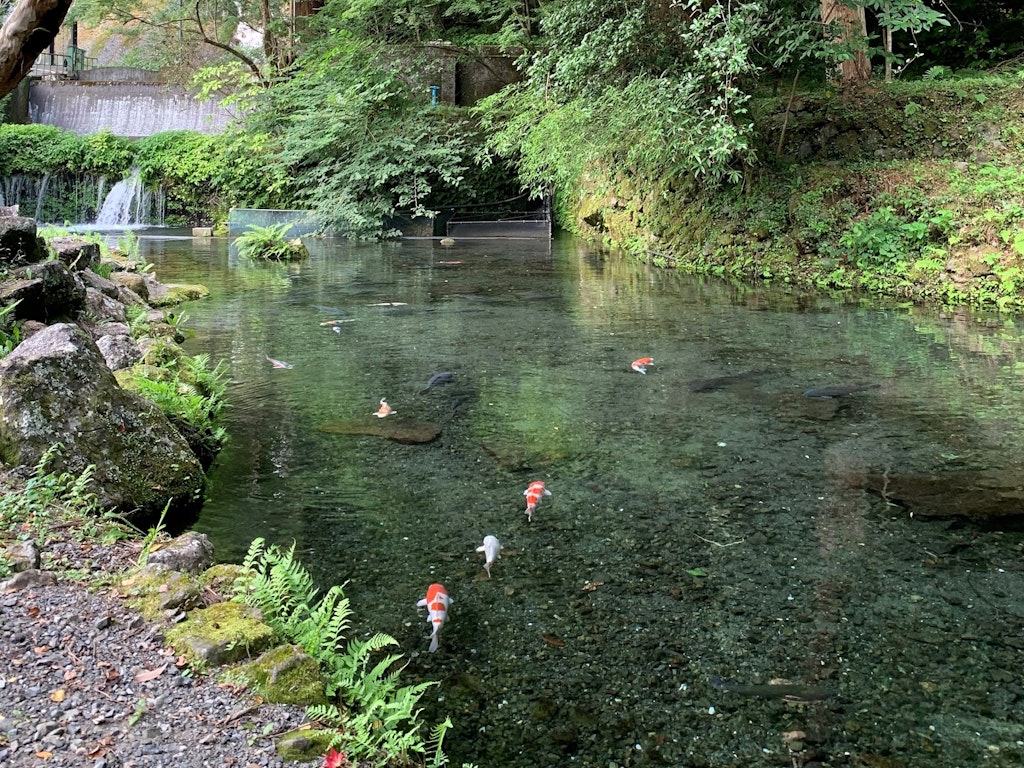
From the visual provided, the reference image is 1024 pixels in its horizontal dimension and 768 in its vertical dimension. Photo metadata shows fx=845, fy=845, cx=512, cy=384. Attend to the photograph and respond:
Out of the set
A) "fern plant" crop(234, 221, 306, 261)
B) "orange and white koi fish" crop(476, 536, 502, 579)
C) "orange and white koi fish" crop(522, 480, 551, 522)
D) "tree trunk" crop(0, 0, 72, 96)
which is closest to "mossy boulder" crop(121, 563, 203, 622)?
"orange and white koi fish" crop(476, 536, 502, 579)

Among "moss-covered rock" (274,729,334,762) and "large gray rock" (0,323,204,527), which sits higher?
"large gray rock" (0,323,204,527)

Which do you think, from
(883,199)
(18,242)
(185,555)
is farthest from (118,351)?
(883,199)

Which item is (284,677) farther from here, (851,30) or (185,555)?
(851,30)

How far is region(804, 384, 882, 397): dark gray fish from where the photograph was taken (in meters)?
6.69

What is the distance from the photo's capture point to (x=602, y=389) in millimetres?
6988

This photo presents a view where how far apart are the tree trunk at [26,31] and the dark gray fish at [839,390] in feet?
19.7

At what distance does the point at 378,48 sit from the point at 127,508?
661 inches

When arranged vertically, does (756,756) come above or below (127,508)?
below

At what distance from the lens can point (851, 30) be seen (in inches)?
461

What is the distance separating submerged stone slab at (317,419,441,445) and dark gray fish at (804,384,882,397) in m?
3.03

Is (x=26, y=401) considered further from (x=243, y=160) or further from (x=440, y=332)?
(x=243, y=160)

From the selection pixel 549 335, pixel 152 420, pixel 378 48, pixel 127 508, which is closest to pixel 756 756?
pixel 127 508

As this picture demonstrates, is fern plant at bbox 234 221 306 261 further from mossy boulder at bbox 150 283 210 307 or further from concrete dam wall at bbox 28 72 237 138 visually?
concrete dam wall at bbox 28 72 237 138

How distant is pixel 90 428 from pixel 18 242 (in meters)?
3.68
